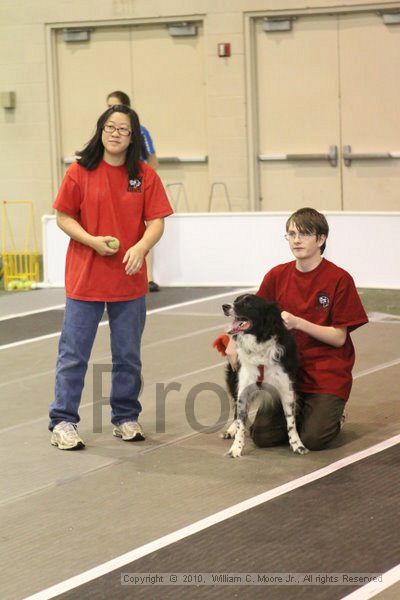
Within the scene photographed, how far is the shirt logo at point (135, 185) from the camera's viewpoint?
17.7 ft

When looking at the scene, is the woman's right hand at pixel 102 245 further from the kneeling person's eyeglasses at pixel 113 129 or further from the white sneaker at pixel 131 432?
the white sneaker at pixel 131 432

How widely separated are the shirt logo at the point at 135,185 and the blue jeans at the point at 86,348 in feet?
1.76

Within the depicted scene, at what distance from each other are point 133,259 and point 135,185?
1.30 ft

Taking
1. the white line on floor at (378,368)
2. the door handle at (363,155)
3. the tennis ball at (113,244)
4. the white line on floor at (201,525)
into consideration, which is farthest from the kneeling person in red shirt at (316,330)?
the door handle at (363,155)

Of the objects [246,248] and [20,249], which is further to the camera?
[20,249]

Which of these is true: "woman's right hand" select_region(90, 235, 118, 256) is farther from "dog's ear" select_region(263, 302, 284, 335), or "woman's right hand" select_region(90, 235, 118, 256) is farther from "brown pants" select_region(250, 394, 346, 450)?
"brown pants" select_region(250, 394, 346, 450)

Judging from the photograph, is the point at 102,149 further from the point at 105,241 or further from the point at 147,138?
the point at 147,138

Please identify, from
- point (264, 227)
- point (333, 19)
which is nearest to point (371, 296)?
point (264, 227)

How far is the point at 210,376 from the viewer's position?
6906 millimetres

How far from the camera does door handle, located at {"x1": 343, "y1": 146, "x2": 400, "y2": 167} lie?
A: 1214 centimetres

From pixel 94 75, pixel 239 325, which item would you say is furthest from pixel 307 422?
pixel 94 75

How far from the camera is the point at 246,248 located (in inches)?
409

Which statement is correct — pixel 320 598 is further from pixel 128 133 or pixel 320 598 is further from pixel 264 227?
pixel 264 227

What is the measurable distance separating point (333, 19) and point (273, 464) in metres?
8.14
